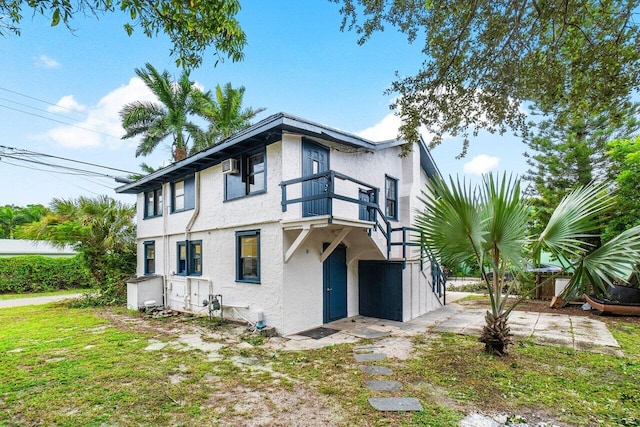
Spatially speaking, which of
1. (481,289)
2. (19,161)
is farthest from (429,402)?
(19,161)

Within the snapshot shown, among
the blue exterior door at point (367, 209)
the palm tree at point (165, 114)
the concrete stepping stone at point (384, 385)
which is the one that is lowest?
the concrete stepping stone at point (384, 385)

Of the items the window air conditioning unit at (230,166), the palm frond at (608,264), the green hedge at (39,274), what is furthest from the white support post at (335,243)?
the green hedge at (39,274)

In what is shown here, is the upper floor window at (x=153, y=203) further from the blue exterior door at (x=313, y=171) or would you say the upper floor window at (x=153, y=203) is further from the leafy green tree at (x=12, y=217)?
the leafy green tree at (x=12, y=217)

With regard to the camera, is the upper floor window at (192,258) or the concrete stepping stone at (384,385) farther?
the upper floor window at (192,258)

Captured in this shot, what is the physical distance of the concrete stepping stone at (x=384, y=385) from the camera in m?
4.65

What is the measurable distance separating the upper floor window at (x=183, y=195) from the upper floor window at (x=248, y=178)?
90.7 inches

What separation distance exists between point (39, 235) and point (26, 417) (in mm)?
11852

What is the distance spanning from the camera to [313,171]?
27.5 ft

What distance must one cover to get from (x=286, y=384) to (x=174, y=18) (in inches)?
203

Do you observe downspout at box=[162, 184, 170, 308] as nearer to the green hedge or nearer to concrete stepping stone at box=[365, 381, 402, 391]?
the green hedge

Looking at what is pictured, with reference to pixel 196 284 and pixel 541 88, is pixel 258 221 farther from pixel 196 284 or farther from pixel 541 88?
pixel 541 88

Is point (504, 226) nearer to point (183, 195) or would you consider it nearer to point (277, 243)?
point (277, 243)

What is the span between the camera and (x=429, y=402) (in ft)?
13.8

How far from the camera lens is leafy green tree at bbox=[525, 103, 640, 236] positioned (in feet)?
45.7
